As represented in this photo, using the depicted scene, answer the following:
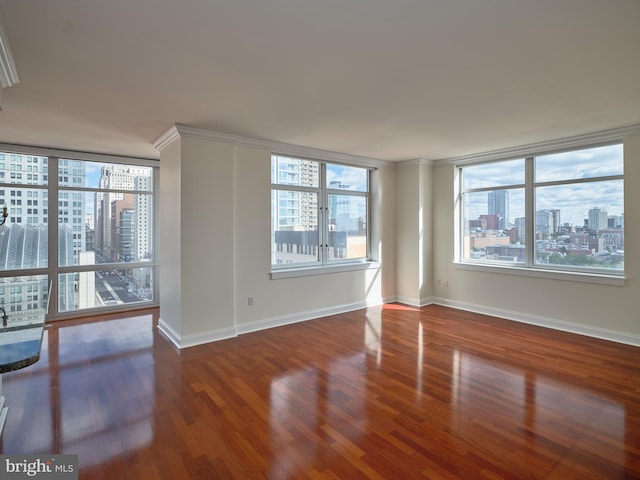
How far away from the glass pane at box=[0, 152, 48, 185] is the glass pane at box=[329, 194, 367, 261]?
416 centimetres

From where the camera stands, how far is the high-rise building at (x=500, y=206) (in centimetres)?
525

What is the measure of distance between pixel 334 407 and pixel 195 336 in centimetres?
209

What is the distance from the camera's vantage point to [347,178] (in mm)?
5809

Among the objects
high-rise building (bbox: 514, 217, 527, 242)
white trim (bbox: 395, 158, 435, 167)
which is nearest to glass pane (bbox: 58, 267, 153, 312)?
white trim (bbox: 395, 158, 435, 167)

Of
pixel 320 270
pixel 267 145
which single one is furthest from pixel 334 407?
pixel 267 145

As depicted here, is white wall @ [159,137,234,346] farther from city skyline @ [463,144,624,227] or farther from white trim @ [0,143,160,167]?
city skyline @ [463,144,624,227]

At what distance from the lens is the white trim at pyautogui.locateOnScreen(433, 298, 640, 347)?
13.4ft

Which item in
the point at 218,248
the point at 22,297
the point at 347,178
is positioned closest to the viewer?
the point at 22,297

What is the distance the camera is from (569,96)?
3.00m

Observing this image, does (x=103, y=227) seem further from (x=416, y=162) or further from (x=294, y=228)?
(x=416, y=162)

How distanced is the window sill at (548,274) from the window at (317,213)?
69.4 inches

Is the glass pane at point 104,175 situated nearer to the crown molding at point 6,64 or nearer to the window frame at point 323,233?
the window frame at point 323,233

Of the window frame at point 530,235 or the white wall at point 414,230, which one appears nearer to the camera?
the window frame at point 530,235

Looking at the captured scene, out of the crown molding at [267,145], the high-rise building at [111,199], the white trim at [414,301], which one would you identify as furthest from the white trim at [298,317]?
the high-rise building at [111,199]
